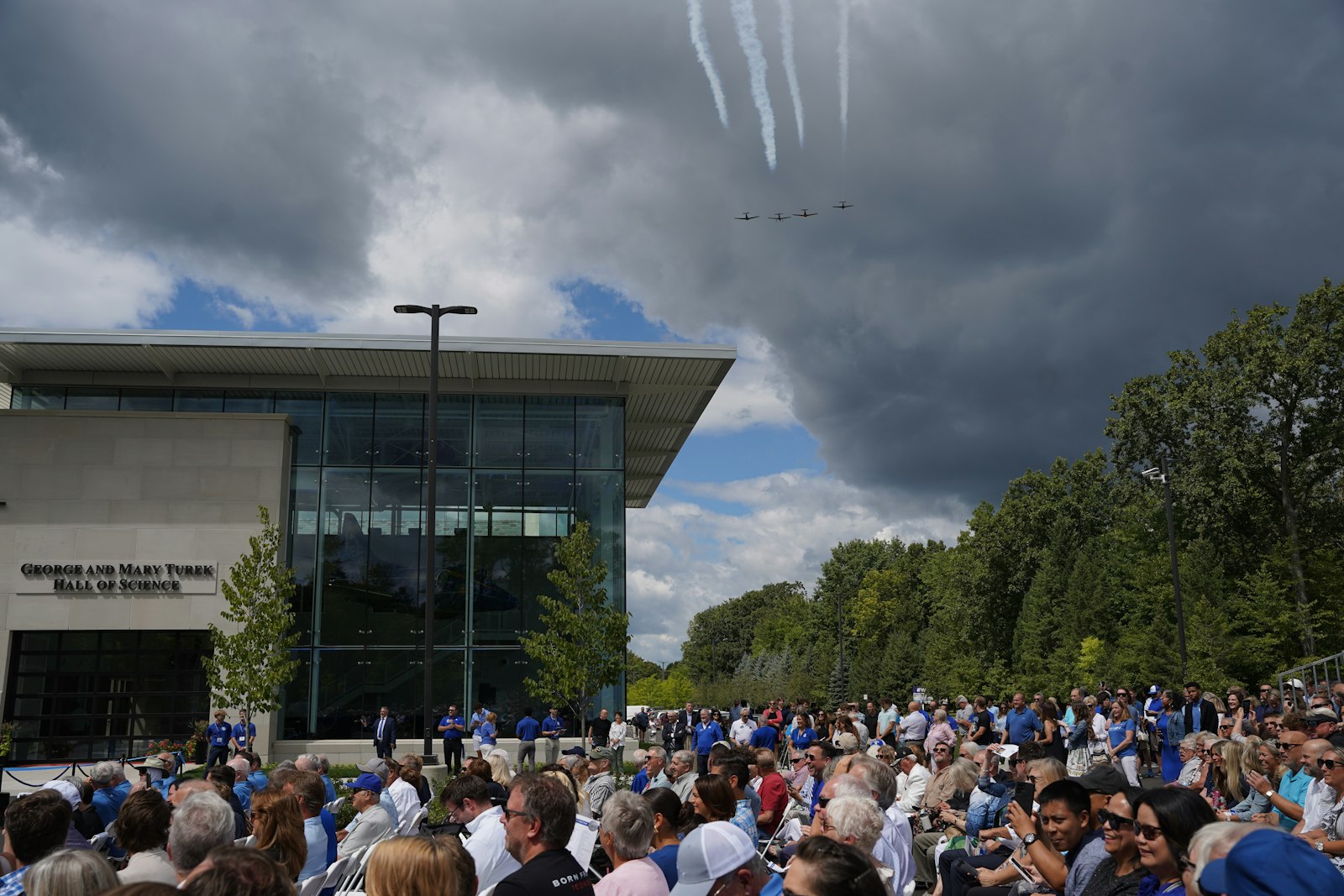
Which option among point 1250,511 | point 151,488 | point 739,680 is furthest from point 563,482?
point 739,680

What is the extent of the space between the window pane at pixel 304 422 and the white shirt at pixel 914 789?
23.7 meters

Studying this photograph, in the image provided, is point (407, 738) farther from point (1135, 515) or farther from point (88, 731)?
point (1135, 515)

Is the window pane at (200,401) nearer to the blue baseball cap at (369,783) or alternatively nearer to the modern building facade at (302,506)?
the modern building facade at (302,506)

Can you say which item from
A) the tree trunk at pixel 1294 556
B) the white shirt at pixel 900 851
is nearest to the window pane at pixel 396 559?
the white shirt at pixel 900 851

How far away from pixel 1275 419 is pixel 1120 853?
141ft

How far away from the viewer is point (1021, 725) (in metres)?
17.7

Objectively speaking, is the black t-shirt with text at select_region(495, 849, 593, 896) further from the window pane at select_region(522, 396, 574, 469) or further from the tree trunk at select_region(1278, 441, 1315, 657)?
the tree trunk at select_region(1278, 441, 1315, 657)

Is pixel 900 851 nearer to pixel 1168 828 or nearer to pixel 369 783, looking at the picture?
pixel 1168 828

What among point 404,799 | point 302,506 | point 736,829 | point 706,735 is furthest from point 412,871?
point 302,506

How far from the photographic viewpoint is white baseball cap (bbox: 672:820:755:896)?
15.0 feet

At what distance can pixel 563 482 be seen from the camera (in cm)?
3116

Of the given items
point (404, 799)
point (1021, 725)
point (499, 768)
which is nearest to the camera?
point (404, 799)

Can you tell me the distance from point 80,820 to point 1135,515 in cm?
5343

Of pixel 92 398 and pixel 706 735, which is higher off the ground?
pixel 92 398
